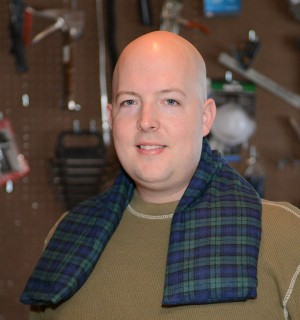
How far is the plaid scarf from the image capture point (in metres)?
1.38

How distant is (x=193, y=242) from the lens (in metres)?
1.46

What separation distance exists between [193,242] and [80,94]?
1.88 m

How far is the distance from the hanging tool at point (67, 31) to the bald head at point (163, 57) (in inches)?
64.7

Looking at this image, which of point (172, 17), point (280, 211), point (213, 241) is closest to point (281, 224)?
point (280, 211)

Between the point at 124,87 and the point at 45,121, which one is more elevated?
the point at 124,87

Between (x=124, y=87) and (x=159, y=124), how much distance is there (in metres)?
0.12

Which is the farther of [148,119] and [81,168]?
[81,168]

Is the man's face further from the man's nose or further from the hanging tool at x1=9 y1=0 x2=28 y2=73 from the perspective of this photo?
the hanging tool at x1=9 y1=0 x2=28 y2=73

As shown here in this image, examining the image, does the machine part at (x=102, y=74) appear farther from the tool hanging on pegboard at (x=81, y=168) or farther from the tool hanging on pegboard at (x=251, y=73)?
the tool hanging on pegboard at (x=251, y=73)

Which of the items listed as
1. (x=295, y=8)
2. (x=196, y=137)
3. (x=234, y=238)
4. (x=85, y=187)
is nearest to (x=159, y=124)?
(x=196, y=137)

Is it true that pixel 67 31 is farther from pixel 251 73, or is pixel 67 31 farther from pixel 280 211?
pixel 280 211

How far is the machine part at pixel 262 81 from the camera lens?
318cm

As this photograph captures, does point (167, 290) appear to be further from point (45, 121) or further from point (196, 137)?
point (45, 121)

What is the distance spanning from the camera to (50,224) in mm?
3242
